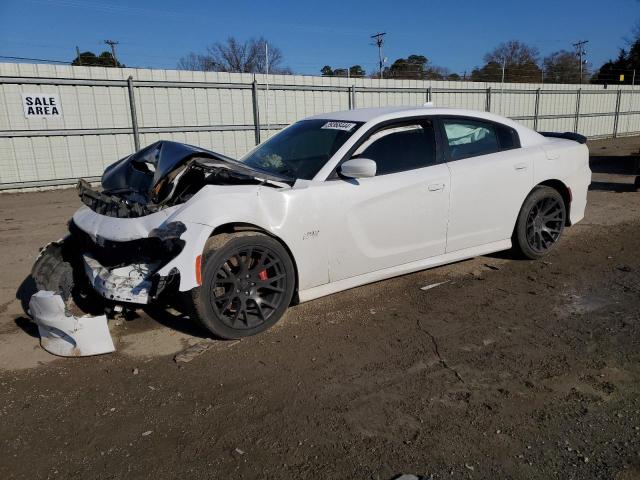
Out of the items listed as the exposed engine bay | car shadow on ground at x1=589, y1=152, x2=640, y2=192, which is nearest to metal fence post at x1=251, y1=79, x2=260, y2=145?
car shadow on ground at x1=589, y1=152, x2=640, y2=192

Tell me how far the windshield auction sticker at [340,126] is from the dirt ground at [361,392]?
60.0 inches

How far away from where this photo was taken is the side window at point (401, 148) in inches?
171

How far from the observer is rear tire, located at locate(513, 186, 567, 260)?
5.21m

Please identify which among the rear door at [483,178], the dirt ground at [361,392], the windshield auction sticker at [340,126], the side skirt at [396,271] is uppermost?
the windshield auction sticker at [340,126]

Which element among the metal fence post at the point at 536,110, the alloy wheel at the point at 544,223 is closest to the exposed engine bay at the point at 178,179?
the alloy wheel at the point at 544,223

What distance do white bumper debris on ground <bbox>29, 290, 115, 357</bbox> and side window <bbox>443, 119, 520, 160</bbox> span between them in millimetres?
3316

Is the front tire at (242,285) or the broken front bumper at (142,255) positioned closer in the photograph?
the broken front bumper at (142,255)

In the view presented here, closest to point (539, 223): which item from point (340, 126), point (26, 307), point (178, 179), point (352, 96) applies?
point (340, 126)

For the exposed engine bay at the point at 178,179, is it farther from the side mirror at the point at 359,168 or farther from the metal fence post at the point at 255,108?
the metal fence post at the point at 255,108

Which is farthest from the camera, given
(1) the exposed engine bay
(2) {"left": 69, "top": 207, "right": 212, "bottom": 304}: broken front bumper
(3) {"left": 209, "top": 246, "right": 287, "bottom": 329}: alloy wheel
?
(1) the exposed engine bay

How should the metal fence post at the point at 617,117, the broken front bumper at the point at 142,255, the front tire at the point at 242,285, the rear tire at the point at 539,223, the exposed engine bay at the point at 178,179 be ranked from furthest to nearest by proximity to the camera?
the metal fence post at the point at 617,117
the rear tire at the point at 539,223
the exposed engine bay at the point at 178,179
the front tire at the point at 242,285
the broken front bumper at the point at 142,255

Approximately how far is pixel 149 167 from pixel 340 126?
1.71 meters

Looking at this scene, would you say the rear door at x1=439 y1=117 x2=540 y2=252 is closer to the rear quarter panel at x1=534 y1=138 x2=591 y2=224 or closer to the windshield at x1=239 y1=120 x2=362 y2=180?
the rear quarter panel at x1=534 y1=138 x2=591 y2=224

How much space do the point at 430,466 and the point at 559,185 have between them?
409cm
